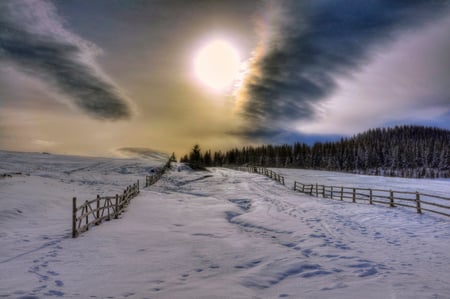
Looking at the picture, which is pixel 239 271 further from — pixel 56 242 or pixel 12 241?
pixel 12 241

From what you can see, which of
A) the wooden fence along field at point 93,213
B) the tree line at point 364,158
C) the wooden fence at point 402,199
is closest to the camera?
the wooden fence along field at point 93,213

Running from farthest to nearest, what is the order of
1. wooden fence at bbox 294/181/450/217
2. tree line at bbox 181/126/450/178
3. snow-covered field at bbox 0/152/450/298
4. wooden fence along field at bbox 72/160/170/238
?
tree line at bbox 181/126/450/178
wooden fence at bbox 294/181/450/217
wooden fence along field at bbox 72/160/170/238
snow-covered field at bbox 0/152/450/298

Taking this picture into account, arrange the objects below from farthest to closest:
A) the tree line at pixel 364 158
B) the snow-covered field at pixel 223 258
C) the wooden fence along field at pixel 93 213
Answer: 1. the tree line at pixel 364 158
2. the wooden fence along field at pixel 93 213
3. the snow-covered field at pixel 223 258

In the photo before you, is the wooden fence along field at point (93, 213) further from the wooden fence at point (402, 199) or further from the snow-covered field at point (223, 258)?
the wooden fence at point (402, 199)

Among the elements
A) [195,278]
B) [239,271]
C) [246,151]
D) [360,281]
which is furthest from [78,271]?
[246,151]

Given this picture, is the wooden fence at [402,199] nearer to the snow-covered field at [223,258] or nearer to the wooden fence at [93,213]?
the snow-covered field at [223,258]

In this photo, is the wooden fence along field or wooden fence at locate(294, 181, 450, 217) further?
wooden fence at locate(294, 181, 450, 217)

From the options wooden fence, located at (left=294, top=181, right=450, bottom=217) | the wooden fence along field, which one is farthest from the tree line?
the wooden fence along field

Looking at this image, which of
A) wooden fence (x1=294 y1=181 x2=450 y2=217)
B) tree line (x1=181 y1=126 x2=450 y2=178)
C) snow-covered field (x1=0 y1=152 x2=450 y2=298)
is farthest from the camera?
tree line (x1=181 y1=126 x2=450 y2=178)

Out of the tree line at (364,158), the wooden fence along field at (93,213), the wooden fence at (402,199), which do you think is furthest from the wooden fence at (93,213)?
the tree line at (364,158)

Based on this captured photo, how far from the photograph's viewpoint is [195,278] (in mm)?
6707

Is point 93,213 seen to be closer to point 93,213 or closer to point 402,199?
point 93,213

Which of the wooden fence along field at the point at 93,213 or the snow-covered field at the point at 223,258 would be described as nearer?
the snow-covered field at the point at 223,258

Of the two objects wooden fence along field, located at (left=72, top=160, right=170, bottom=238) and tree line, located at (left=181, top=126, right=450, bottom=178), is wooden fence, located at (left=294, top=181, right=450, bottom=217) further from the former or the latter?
tree line, located at (left=181, top=126, right=450, bottom=178)
